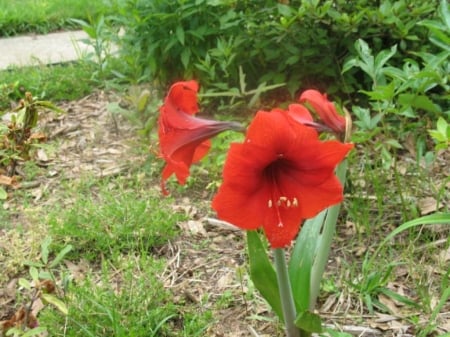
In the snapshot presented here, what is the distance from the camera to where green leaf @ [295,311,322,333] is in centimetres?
174

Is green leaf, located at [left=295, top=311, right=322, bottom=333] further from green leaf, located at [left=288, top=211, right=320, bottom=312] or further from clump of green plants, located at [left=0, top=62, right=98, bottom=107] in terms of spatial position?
clump of green plants, located at [left=0, top=62, right=98, bottom=107]

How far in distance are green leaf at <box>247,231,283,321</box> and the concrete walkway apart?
379 cm

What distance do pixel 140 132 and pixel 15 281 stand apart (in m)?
1.31

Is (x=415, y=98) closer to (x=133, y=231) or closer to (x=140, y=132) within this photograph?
(x=133, y=231)

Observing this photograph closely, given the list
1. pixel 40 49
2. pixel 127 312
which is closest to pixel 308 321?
pixel 127 312

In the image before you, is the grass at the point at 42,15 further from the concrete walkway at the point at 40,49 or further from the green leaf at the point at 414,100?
the green leaf at the point at 414,100

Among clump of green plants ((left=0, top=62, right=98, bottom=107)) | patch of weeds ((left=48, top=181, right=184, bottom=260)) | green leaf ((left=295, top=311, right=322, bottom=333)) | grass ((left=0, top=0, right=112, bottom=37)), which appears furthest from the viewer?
grass ((left=0, top=0, right=112, bottom=37))

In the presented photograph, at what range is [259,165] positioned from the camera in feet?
4.51

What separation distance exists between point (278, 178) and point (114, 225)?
147cm

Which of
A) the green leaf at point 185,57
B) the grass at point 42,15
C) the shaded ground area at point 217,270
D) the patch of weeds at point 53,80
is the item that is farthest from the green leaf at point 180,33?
the grass at point 42,15

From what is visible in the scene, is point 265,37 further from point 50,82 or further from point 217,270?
point 50,82

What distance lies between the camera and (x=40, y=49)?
230 inches

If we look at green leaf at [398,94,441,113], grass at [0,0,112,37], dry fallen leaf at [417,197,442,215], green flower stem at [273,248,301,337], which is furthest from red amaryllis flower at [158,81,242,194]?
grass at [0,0,112,37]

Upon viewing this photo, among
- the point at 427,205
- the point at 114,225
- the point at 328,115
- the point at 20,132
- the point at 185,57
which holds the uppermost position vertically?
the point at 328,115
